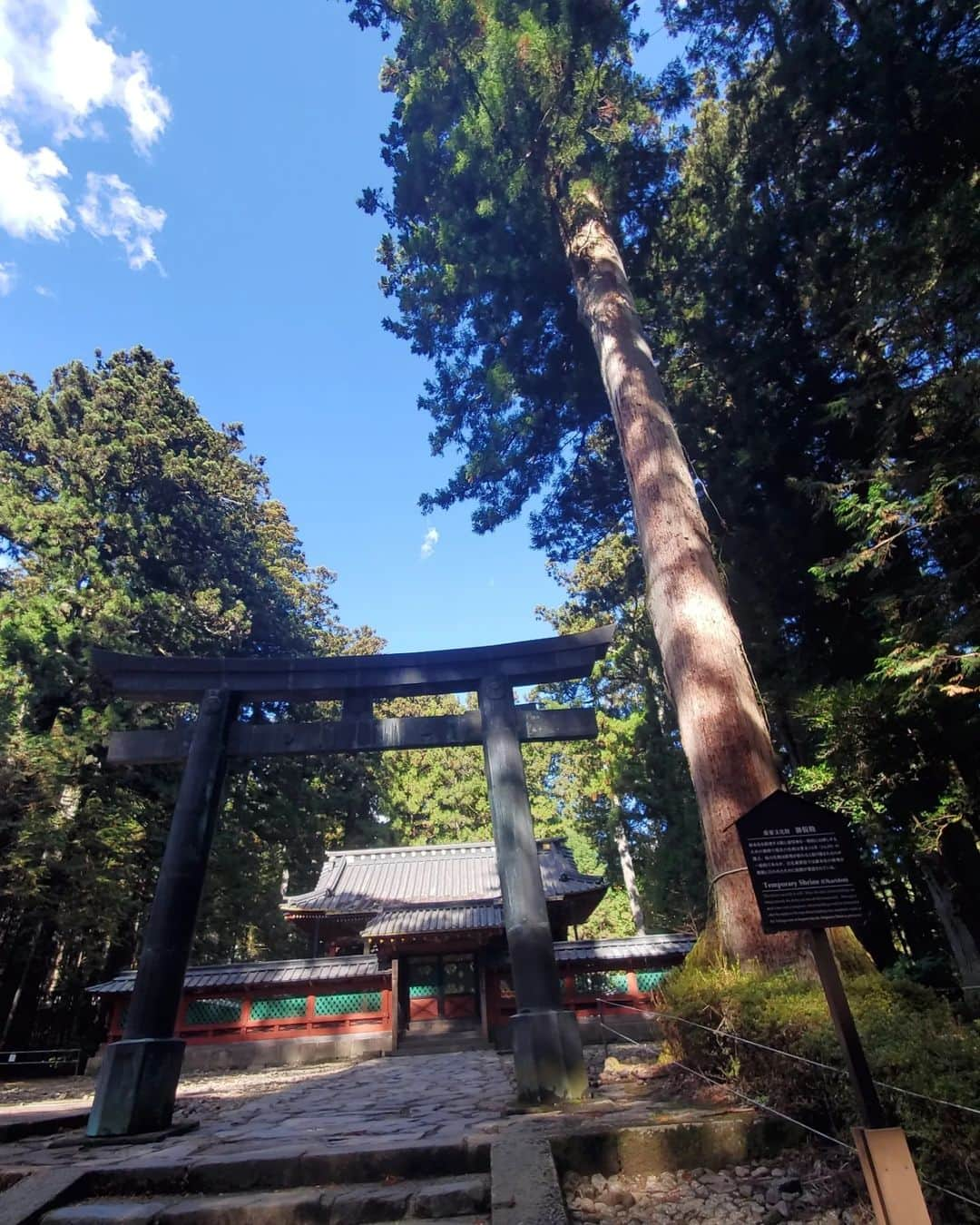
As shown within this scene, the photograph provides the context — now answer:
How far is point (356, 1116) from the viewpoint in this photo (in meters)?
5.13

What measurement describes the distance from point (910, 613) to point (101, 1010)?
57.1 ft

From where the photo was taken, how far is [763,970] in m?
4.32

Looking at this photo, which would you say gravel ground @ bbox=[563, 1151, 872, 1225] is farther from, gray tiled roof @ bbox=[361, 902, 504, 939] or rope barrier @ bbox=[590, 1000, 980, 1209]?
gray tiled roof @ bbox=[361, 902, 504, 939]

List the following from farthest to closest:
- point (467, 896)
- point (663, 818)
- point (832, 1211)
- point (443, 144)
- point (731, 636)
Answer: point (467, 896), point (663, 818), point (443, 144), point (731, 636), point (832, 1211)

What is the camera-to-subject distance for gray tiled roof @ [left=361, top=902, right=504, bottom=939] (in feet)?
43.5

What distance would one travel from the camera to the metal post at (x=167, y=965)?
462 centimetres

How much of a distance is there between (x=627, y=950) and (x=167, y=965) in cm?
1090

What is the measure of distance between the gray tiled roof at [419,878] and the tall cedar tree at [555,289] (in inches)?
384

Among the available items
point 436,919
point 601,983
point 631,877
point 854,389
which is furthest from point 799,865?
point 631,877

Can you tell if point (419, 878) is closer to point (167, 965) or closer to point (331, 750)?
point (331, 750)

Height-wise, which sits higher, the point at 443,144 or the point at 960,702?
the point at 443,144

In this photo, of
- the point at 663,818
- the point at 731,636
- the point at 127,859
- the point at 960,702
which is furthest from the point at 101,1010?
the point at 960,702

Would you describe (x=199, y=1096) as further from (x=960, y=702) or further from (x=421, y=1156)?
(x=960, y=702)

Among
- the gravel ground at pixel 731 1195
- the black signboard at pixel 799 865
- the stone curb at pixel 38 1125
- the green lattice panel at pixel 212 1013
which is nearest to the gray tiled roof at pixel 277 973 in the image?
the green lattice panel at pixel 212 1013
